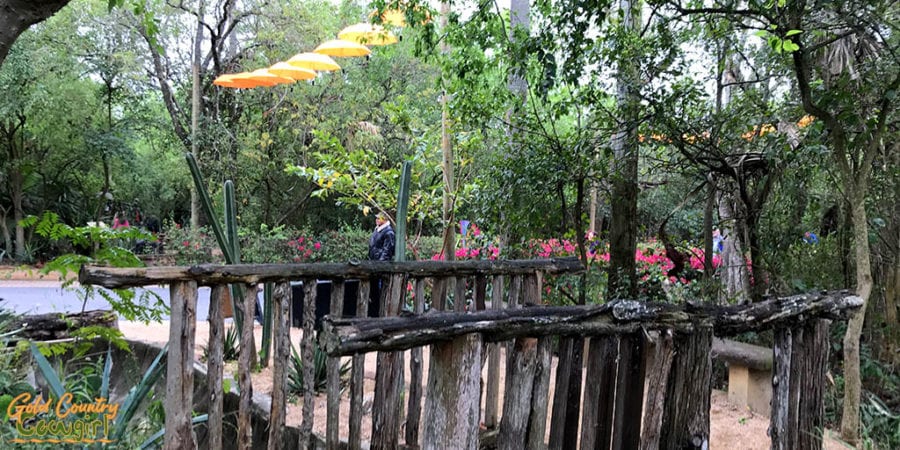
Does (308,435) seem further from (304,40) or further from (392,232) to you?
(304,40)

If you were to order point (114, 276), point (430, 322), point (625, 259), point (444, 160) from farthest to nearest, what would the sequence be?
point (444, 160), point (625, 259), point (114, 276), point (430, 322)

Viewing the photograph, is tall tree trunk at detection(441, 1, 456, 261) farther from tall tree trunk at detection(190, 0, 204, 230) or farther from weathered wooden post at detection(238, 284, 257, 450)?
tall tree trunk at detection(190, 0, 204, 230)

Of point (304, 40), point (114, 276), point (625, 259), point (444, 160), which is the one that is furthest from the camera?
point (304, 40)

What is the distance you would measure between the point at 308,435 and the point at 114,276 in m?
1.04

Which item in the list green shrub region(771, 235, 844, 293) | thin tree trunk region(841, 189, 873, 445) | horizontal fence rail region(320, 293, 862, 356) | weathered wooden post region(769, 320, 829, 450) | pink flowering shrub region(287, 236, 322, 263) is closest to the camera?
horizontal fence rail region(320, 293, 862, 356)

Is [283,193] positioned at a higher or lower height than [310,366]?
higher

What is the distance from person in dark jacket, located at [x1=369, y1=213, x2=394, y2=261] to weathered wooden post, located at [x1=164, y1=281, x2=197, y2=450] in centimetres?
304

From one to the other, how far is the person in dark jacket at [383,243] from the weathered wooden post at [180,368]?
3.04 meters

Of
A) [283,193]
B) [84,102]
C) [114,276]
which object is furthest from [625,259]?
[84,102]

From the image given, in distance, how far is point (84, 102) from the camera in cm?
1203

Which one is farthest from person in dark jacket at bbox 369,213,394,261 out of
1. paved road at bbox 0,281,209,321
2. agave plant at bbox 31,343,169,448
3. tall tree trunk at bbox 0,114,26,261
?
tall tree trunk at bbox 0,114,26,261

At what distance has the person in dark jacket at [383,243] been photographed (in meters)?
5.16

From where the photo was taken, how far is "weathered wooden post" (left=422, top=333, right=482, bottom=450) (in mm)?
1268

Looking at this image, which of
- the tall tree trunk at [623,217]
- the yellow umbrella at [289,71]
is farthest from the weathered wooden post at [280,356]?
the yellow umbrella at [289,71]
